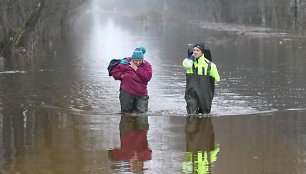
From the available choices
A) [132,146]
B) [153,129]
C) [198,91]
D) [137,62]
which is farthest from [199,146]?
[137,62]

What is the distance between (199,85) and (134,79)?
4.58ft

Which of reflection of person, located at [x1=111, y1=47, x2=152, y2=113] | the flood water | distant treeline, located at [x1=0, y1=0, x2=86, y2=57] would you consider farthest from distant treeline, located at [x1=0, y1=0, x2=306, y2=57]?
reflection of person, located at [x1=111, y1=47, x2=152, y2=113]

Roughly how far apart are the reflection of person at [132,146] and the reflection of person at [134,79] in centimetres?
53

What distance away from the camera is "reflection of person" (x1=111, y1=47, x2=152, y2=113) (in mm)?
12586

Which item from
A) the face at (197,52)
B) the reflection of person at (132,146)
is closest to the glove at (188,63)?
the face at (197,52)

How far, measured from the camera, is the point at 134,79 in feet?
41.5

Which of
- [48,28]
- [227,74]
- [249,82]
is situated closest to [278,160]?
[249,82]

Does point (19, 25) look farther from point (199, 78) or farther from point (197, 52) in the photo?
point (197, 52)

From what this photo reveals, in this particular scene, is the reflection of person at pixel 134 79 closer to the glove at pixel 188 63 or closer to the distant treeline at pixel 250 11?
the glove at pixel 188 63

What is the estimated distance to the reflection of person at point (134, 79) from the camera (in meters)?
12.6

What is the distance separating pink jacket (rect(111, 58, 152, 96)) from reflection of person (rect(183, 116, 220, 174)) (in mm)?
1227

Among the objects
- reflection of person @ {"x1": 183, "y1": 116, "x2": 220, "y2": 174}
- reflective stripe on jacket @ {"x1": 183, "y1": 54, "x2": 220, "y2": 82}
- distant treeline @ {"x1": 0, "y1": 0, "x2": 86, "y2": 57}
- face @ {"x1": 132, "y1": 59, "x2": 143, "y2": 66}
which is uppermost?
distant treeline @ {"x1": 0, "y1": 0, "x2": 86, "y2": 57}

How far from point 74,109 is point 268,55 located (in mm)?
19564

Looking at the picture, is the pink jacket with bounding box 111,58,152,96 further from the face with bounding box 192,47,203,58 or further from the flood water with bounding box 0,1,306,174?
the face with bounding box 192,47,203,58
